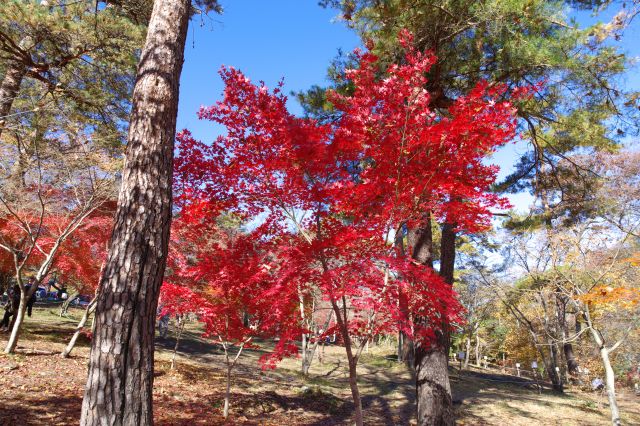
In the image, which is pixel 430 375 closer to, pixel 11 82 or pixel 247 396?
pixel 247 396

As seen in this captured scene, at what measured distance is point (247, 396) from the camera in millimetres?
8547

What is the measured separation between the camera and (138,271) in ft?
8.67

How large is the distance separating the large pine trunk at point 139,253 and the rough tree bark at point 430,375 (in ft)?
13.6

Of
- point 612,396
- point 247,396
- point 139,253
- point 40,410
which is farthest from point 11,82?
point 612,396

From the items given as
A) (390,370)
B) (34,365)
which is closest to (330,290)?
(34,365)

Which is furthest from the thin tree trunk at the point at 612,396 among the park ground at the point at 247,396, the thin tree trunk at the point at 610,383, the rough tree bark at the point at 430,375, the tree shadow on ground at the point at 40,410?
the tree shadow on ground at the point at 40,410

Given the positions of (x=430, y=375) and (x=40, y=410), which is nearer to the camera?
(x=40, y=410)

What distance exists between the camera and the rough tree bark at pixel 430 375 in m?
5.34

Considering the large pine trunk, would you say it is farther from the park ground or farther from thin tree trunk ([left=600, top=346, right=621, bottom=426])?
thin tree trunk ([left=600, top=346, right=621, bottom=426])

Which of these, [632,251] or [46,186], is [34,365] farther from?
[632,251]

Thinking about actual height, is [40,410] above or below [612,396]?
below

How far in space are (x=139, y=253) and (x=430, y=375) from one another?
4.65 meters

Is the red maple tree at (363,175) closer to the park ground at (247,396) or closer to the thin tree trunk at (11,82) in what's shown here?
the park ground at (247,396)

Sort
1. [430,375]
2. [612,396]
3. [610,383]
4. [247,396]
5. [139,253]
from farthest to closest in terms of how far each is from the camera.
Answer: [247,396], [610,383], [612,396], [430,375], [139,253]
